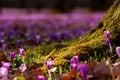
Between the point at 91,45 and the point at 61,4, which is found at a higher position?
the point at 91,45

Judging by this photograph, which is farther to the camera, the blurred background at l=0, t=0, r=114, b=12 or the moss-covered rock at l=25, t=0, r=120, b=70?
the blurred background at l=0, t=0, r=114, b=12

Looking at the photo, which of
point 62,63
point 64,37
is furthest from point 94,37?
point 64,37

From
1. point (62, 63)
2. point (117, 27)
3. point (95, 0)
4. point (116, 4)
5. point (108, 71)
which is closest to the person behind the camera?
point (108, 71)

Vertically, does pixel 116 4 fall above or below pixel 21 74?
above

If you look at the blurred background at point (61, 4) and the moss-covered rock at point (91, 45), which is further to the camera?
the blurred background at point (61, 4)

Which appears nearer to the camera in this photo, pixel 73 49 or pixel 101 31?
pixel 73 49

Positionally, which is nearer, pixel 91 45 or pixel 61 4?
pixel 91 45

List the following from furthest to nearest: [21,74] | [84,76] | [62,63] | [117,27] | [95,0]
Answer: [95,0]
[117,27]
[62,63]
[21,74]
[84,76]

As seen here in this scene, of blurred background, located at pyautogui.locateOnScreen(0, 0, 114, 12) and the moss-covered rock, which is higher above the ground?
the moss-covered rock

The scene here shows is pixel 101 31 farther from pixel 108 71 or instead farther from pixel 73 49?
pixel 108 71

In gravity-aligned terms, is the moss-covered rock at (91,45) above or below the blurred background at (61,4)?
above
